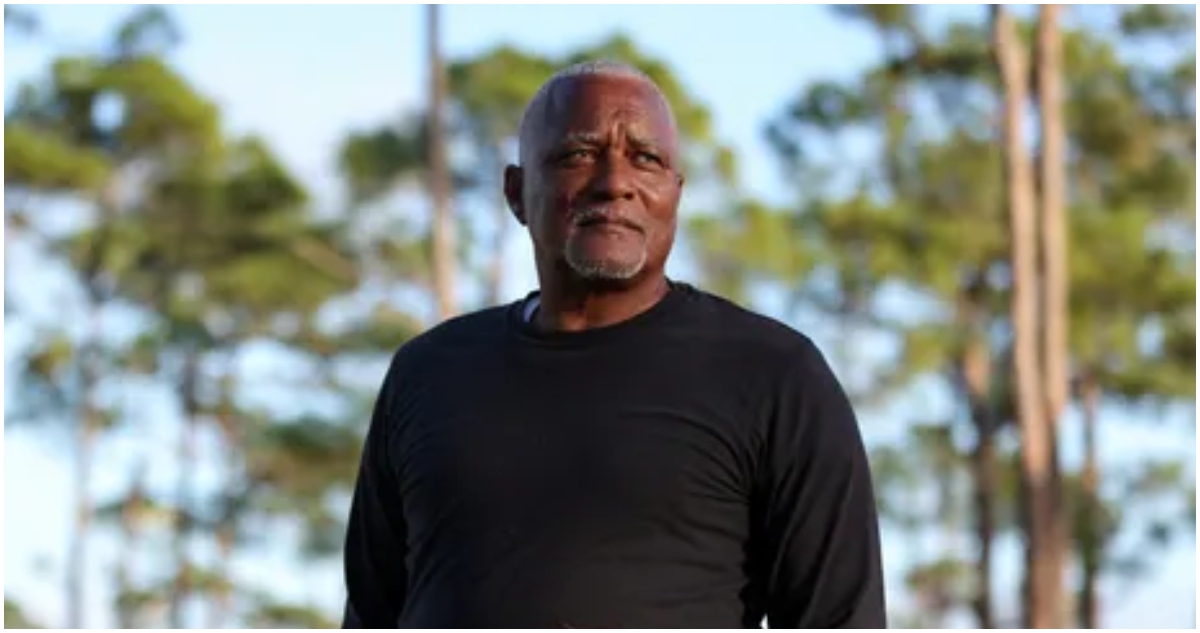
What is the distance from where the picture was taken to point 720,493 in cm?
175

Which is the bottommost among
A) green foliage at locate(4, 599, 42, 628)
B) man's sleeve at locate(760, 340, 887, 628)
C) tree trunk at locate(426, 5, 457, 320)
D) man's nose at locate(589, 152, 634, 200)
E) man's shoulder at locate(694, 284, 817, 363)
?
man's sleeve at locate(760, 340, 887, 628)

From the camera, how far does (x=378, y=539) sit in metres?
1.99

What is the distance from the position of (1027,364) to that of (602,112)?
36.4 feet

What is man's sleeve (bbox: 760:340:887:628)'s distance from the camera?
5.76 ft

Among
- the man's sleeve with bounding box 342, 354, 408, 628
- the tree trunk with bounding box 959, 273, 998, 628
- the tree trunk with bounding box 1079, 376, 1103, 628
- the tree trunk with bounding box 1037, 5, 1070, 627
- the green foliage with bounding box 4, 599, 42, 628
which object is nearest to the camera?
the man's sleeve with bounding box 342, 354, 408, 628

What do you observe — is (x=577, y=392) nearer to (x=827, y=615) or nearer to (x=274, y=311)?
(x=827, y=615)

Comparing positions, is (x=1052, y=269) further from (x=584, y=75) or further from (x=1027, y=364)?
(x=584, y=75)

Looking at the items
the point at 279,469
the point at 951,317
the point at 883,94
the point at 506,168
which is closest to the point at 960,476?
the point at 951,317

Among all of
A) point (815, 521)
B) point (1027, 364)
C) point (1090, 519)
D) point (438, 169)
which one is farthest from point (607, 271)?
point (1090, 519)

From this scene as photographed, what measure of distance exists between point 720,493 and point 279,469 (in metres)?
22.7

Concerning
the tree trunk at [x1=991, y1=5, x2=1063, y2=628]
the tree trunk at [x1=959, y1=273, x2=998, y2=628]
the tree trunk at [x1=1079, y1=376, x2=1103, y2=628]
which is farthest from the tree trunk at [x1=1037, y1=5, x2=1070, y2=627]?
the tree trunk at [x1=1079, y1=376, x2=1103, y2=628]

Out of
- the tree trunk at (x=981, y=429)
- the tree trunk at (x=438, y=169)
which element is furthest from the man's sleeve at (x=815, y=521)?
the tree trunk at (x=981, y=429)

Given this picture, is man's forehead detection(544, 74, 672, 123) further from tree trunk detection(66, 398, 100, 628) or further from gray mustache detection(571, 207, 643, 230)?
tree trunk detection(66, 398, 100, 628)

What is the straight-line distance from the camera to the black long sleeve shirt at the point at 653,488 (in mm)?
1734
